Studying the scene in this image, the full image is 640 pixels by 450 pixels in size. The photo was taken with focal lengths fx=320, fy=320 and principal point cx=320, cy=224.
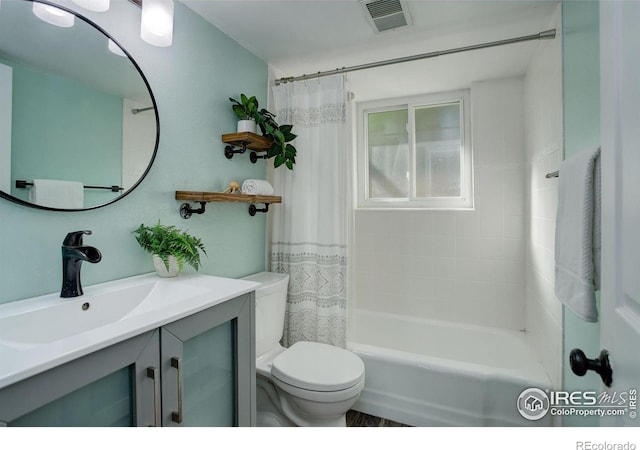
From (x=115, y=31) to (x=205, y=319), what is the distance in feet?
3.77

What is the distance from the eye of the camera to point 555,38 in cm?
155

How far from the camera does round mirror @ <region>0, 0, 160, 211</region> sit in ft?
3.17

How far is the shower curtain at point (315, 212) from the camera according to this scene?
75.2 inches

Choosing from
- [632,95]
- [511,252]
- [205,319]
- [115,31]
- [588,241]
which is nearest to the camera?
[632,95]

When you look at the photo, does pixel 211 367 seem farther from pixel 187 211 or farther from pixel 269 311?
pixel 187 211

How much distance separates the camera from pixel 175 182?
149cm

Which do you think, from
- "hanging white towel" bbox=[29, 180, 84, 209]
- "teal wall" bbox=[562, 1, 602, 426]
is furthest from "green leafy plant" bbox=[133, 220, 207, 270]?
"teal wall" bbox=[562, 1, 602, 426]

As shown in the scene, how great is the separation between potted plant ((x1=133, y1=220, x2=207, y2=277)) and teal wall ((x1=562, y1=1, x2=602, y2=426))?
1532 mm

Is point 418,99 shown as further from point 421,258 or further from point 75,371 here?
point 75,371

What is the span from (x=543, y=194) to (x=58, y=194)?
7.37 ft

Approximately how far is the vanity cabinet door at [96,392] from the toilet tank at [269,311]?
0.80m

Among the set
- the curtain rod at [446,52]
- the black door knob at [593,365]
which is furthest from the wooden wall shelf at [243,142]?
the black door knob at [593,365]

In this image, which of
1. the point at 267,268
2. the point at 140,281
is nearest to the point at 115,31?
the point at 140,281

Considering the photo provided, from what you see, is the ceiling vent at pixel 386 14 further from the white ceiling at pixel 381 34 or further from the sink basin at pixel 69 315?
the sink basin at pixel 69 315
